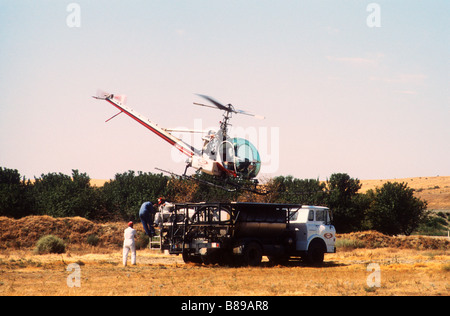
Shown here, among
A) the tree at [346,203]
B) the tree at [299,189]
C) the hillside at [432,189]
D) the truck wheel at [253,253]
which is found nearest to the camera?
the truck wheel at [253,253]

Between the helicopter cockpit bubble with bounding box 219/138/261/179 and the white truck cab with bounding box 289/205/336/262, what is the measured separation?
8.72 feet

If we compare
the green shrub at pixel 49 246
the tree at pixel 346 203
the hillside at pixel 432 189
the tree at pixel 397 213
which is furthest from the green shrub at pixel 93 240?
the hillside at pixel 432 189

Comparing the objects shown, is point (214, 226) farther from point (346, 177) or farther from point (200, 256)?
point (346, 177)

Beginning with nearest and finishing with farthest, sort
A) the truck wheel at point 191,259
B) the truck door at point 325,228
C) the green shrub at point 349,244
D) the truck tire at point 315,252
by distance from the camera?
the truck tire at point 315,252, the truck wheel at point 191,259, the truck door at point 325,228, the green shrub at point 349,244

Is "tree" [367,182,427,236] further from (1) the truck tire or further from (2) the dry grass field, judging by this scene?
(1) the truck tire

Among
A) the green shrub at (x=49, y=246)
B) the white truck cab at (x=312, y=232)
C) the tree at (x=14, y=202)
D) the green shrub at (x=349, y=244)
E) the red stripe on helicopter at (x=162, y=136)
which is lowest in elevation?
the green shrub at (x=349, y=244)

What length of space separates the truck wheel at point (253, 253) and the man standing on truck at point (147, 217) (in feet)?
14.0

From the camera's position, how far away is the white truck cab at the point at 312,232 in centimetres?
2467

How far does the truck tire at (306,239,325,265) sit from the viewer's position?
24625mm

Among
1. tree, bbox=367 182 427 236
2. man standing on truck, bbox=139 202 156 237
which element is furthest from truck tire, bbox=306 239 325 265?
tree, bbox=367 182 427 236

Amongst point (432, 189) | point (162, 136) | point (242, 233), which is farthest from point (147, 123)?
point (432, 189)

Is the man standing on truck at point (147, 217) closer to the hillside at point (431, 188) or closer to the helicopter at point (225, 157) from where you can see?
the helicopter at point (225, 157)

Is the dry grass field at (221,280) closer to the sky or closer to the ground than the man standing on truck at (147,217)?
closer to the ground
